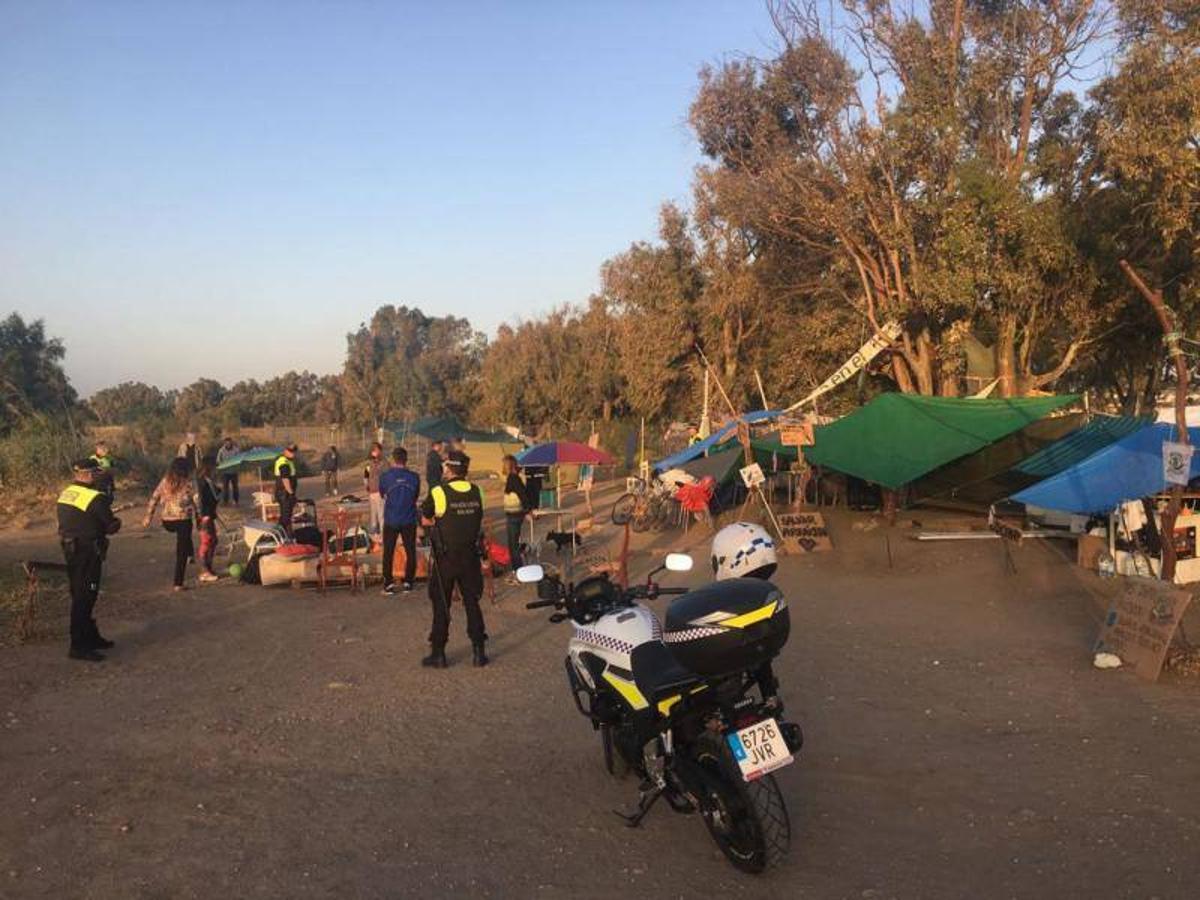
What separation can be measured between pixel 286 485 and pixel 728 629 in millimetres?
12261

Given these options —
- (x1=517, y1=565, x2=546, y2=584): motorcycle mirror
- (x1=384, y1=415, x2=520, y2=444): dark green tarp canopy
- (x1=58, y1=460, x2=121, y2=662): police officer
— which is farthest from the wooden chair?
(x1=384, y1=415, x2=520, y2=444): dark green tarp canopy

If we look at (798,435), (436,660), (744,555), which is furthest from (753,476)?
(744,555)

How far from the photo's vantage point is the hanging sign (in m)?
7.24

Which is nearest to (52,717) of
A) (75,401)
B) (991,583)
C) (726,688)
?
(726,688)

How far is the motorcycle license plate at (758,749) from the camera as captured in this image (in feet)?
12.7

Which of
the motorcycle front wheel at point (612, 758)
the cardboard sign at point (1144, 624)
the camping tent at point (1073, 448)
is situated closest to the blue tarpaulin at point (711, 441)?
the camping tent at point (1073, 448)

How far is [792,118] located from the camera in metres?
20.0

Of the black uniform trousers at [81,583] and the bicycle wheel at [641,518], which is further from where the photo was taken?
the bicycle wheel at [641,518]

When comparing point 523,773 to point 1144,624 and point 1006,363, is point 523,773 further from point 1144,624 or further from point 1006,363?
point 1006,363

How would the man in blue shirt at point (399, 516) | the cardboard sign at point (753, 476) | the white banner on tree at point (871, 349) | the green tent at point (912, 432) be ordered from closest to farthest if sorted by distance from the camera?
the man in blue shirt at point (399, 516) → the green tent at point (912, 432) → the cardboard sign at point (753, 476) → the white banner on tree at point (871, 349)

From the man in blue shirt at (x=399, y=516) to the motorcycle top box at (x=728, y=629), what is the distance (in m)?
7.85

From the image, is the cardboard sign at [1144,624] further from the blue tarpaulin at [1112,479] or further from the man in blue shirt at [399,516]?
the man in blue shirt at [399,516]

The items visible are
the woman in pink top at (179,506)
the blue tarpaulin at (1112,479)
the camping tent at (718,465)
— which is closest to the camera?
the blue tarpaulin at (1112,479)

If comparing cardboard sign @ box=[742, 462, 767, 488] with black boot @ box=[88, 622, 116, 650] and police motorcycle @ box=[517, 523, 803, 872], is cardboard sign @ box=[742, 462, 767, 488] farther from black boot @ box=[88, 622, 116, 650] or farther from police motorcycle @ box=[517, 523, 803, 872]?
police motorcycle @ box=[517, 523, 803, 872]
